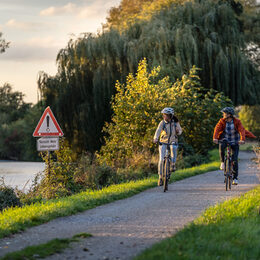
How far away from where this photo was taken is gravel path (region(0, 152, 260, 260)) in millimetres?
6531

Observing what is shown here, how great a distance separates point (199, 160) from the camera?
25.6m

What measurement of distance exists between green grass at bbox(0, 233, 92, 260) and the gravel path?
121mm

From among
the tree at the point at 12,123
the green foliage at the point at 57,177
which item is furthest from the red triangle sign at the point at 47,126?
the tree at the point at 12,123

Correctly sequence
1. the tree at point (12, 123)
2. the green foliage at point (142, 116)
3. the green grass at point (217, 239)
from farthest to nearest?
the tree at point (12, 123) → the green foliage at point (142, 116) → the green grass at point (217, 239)

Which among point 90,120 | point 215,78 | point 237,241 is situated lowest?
point 237,241

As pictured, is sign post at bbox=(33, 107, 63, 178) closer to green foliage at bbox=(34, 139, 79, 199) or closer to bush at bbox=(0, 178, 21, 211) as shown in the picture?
green foliage at bbox=(34, 139, 79, 199)

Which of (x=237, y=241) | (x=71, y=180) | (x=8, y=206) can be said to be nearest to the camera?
(x=237, y=241)

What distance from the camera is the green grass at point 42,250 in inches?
236

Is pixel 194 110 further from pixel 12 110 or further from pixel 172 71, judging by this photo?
pixel 12 110

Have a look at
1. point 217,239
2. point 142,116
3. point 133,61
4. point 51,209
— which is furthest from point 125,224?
point 133,61

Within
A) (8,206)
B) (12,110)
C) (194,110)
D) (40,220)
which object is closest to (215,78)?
(194,110)

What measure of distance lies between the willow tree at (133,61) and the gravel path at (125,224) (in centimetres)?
1625

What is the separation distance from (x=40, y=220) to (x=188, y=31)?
22.9m

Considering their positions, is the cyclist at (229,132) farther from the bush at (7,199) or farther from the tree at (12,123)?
the tree at (12,123)
